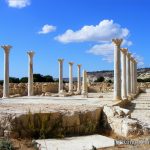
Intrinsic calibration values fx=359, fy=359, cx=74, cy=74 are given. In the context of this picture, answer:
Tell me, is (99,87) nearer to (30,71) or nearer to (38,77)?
(38,77)

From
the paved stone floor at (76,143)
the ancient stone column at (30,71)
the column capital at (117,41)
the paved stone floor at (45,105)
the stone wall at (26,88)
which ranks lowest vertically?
the paved stone floor at (76,143)

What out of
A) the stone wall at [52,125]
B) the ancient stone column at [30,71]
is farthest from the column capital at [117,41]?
the stone wall at [52,125]

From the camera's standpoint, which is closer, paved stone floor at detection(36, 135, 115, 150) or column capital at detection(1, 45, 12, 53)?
paved stone floor at detection(36, 135, 115, 150)

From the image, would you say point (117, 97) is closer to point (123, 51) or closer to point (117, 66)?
point (117, 66)

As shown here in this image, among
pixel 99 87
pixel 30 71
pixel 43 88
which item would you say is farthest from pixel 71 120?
pixel 99 87

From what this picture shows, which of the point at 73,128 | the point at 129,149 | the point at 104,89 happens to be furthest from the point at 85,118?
the point at 104,89

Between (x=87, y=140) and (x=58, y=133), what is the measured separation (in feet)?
4.21

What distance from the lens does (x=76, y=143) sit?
11.2 meters

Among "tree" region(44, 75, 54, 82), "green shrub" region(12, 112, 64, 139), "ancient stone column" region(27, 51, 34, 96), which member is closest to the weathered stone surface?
"green shrub" region(12, 112, 64, 139)

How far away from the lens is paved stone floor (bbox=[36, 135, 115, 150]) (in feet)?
34.7

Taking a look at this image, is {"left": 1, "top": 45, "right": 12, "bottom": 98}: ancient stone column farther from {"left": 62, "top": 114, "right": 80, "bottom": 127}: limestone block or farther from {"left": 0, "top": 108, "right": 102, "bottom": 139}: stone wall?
{"left": 62, "top": 114, "right": 80, "bottom": 127}: limestone block

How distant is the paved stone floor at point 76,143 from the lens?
34.7 feet

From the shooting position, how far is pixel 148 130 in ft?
40.9

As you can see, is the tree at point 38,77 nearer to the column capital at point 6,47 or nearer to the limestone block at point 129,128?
the column capital at point 6,47
